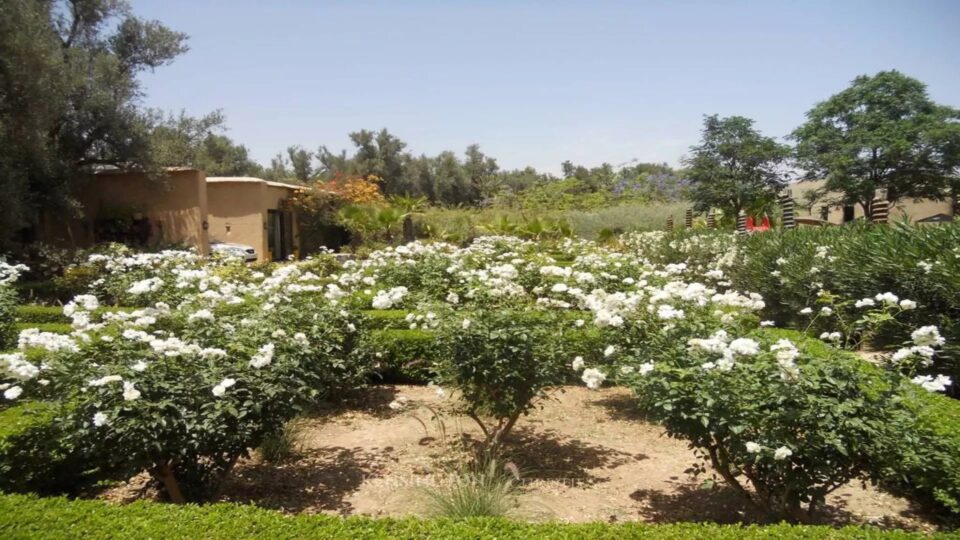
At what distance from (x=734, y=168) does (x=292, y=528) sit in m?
21.7

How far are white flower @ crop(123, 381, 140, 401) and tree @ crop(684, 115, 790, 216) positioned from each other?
20.8 meters

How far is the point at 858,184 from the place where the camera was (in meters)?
20.2

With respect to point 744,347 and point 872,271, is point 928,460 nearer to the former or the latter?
point 744,347

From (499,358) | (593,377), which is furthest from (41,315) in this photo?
(593,377)

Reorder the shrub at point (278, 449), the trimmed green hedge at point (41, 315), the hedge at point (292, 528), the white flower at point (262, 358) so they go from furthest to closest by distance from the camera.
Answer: the trimmed green hedge at point (41, 315)
the shrub at point (278, 449)
the white flower at point (262, 358)
the hedge at point (292, 528)

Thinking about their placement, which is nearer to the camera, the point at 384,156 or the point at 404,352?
the point at 404,352

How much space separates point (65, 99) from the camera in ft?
45.7

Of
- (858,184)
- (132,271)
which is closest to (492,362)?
(132,271)

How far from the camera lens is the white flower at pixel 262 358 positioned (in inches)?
133

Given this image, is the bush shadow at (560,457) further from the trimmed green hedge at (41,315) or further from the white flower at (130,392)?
the trimmed green hedge at (41,315)

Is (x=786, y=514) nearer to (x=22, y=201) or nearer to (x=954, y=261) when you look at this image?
(x=954, y=261)

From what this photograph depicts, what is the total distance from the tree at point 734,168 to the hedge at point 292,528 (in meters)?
20.0

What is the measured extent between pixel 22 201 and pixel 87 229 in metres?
4.71

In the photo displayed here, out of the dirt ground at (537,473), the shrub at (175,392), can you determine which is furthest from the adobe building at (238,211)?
the shrub at (175,392)
